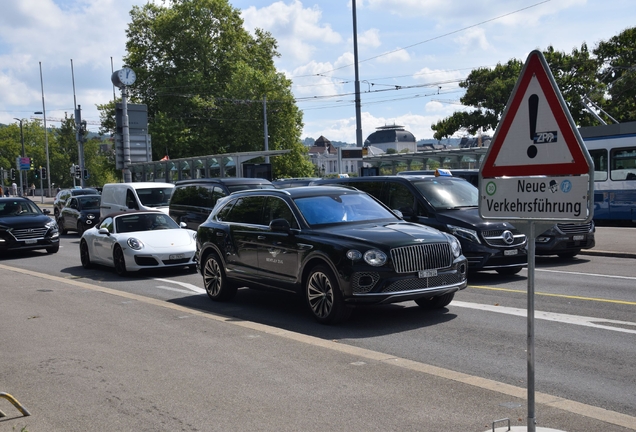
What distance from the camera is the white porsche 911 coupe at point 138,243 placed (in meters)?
15.1

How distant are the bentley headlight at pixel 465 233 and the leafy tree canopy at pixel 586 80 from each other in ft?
97.4

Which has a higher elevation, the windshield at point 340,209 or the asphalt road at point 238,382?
Answer: the windshield at point 340,209

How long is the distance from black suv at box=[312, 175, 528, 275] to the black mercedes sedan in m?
9.76

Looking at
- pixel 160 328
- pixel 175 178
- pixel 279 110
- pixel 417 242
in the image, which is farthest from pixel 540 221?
pixel 279 110

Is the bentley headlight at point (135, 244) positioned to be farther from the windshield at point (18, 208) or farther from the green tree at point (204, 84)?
the green tree at point (204, 84)

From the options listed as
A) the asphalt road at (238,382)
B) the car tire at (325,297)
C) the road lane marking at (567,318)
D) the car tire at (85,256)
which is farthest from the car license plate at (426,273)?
the car tire at (85,256)

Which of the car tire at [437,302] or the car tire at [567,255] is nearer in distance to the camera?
the car tire at [437,302]

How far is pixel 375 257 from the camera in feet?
28.9

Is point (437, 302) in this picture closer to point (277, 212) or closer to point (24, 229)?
point (277, 212)

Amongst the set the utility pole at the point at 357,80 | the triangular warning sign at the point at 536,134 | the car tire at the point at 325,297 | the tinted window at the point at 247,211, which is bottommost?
the car tire at the point at 325,297

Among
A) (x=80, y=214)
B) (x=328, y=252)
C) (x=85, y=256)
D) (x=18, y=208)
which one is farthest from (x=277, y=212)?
(x=80, y=214)

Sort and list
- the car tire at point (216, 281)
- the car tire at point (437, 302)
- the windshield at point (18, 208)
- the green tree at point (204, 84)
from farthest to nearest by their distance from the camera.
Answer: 1. the green tree at point (204, 84)
2. the windshield at point (18, 208)
3. the car tire at point (216, 281)
4. the car tire at point (437, 302)

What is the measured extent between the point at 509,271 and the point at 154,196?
13948 mm

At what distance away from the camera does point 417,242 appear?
905 centimetres
